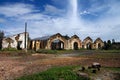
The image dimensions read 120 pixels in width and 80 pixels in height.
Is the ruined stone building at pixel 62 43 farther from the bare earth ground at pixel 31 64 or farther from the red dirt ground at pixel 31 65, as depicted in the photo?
the red dirt ground at pixel 31 65

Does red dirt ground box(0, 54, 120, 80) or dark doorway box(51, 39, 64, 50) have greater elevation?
dark doorway box(51, 39, 64, 50)

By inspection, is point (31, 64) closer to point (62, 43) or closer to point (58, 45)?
point (62, 43)

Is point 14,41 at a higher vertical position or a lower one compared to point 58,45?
higher

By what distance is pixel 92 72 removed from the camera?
492 inches

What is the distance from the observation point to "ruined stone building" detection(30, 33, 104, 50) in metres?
56.0

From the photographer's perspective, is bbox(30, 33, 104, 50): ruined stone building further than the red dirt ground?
Yes

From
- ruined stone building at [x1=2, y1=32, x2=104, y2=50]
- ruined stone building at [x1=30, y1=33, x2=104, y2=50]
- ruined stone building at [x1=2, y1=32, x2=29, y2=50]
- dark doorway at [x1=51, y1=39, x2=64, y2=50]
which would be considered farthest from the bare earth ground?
dark doorway at [x1=51, y1=39, x2=64, y2=50]

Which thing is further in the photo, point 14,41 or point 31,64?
point 14,41

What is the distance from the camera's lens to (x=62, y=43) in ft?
196

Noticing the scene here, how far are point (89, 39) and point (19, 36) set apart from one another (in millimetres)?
25616

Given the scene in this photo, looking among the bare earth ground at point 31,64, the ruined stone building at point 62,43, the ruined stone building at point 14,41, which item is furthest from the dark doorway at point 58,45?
the bare earth ground at point 31,64

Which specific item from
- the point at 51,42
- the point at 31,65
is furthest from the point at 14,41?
the point at 31,65

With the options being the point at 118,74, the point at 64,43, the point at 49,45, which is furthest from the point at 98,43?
the point at 118,74

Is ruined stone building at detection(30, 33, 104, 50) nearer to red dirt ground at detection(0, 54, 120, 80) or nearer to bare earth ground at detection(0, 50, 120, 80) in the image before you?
bare earth ground at detection(0, 50, 120, 80)
